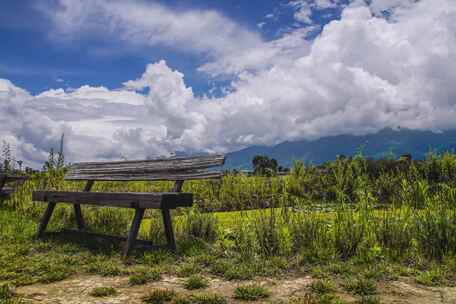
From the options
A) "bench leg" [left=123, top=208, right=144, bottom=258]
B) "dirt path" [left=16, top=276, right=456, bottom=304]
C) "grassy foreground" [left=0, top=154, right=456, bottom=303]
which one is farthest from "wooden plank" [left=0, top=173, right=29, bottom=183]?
"dirt path" [left=16, top=276, right=456, bottom=304]

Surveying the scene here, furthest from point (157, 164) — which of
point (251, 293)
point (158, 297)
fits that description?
point (251, 293)

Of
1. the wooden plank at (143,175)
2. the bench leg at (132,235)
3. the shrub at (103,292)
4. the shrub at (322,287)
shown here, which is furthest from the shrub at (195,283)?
the wooden plank at (143,175)

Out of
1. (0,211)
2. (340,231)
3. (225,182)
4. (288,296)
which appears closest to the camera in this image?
(288,296)

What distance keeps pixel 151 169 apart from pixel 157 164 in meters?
0.12

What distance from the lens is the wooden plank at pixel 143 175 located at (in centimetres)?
503

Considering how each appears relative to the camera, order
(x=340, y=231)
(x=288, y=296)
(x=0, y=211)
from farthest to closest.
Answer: (x=0, y=211), (x=340, y=231), (x=288, y=296)

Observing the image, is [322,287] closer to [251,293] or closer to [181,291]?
[251,293]

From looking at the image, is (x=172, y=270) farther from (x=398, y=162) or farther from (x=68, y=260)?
(x=398, y=162)

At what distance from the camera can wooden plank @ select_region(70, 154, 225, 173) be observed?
5191mm

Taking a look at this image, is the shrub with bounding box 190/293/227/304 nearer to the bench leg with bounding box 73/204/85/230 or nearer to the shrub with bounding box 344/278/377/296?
the shrub with bounding box 344/278/377/296

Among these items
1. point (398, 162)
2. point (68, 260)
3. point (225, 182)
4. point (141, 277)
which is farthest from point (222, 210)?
point (141, 277)

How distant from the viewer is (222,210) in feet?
34.8

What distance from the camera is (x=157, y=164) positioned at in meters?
5.86

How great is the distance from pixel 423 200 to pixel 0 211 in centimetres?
875
